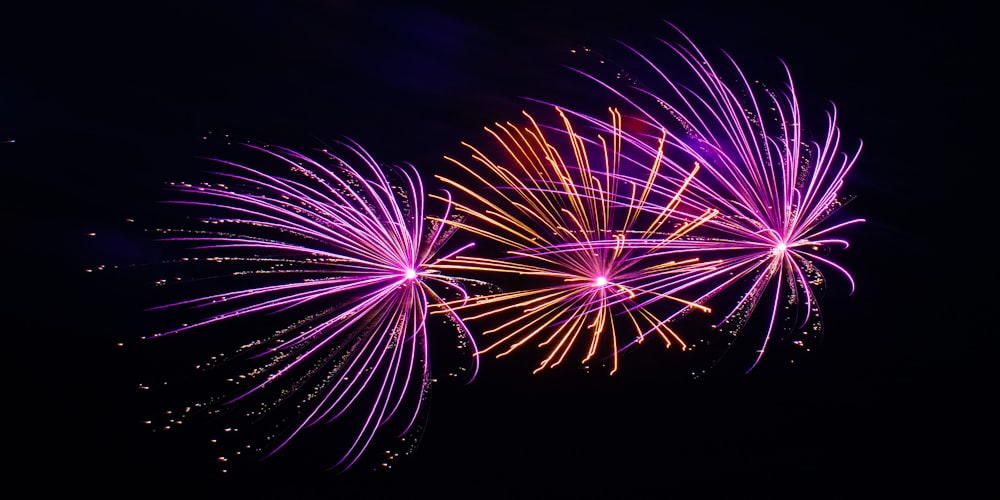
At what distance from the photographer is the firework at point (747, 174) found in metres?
2.42

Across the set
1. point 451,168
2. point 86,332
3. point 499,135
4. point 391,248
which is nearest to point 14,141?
point 86,332

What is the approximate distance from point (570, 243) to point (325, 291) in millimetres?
1308

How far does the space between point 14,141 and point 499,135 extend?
9.21 feet

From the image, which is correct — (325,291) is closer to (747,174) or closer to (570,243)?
(570,243)

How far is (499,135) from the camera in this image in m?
2.69

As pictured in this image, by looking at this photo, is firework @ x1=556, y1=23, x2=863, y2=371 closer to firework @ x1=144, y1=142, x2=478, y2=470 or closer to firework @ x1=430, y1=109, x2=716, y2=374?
firework @ x1=430, y1=109, x2=716, y2=374

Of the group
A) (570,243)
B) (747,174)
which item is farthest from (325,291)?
(747,174)

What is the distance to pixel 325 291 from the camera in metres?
2.46

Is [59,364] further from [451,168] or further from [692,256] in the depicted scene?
[692,256]

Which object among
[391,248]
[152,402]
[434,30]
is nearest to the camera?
[391,248]

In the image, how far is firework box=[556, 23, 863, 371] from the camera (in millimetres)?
2418

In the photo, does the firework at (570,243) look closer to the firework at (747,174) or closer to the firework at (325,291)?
the firework at (747,174)

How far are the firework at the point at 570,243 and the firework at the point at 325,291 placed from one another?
0.77ft

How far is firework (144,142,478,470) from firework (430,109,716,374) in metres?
0.23
